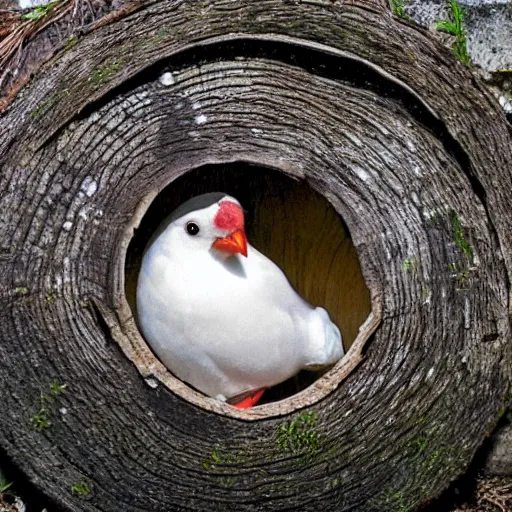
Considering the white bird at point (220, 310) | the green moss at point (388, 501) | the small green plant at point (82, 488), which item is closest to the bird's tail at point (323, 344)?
the white bird at point (220, 310)

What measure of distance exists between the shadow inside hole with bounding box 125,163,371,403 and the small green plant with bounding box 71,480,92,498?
474 millimetres

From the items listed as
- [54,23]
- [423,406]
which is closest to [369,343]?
[423,406]

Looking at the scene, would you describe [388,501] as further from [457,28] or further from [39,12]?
[39,12]

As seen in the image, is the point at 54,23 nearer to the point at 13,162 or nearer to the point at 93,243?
the point at 13,162

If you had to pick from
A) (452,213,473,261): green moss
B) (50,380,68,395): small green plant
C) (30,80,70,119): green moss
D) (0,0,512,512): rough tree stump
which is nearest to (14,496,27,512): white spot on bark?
(0,0,512,512): rough tree stump

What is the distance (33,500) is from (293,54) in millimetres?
997

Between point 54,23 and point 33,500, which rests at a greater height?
point 54,23

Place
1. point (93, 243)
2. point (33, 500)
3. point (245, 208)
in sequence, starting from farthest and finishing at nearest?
1. point (245, 208)
2. point (33, 500)
3. point (93, 243)

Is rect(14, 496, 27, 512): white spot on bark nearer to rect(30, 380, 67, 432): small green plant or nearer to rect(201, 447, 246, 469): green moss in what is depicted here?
rect(30, 380, 67, 432): small green plant

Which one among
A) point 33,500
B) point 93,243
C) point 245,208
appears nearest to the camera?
point 93,243

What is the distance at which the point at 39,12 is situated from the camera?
2.09 m

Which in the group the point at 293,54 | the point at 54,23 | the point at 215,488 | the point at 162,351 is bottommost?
the point at 215,488

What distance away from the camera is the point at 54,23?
2.05m

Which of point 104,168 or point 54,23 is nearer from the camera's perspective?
point 104,168
